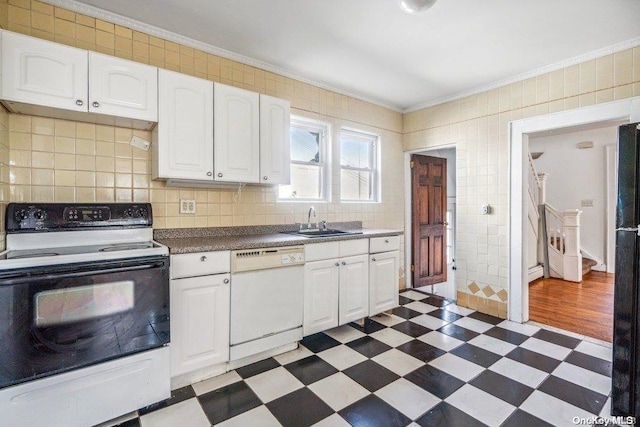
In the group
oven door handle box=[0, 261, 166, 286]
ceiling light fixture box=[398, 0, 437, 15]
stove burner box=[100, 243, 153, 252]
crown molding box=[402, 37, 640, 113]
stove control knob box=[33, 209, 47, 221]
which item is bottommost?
oven door handle box=[0, 261, 166, 286]

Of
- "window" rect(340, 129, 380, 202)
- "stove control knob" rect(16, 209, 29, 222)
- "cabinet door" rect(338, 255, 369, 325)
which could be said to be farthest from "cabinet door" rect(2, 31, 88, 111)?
"window" rect(340, 129, 380, 202)

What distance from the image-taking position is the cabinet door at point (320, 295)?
2.51 metres

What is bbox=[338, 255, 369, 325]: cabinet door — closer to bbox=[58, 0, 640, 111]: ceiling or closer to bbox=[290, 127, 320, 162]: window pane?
bbox=[290, 127, 320, 162]: window pane

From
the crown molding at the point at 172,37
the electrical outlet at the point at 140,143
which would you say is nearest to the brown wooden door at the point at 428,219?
the crown molding at the point at 172,37

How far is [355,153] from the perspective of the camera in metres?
3.90

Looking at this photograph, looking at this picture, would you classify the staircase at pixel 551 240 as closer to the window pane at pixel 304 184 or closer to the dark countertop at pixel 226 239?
the dark countertop at pixel 226 239

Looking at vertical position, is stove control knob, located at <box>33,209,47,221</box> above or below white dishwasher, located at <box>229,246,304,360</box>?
above

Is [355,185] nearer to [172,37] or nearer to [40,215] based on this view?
[172,37]

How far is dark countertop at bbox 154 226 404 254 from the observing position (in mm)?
2037

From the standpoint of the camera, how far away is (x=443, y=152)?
5.14 metres

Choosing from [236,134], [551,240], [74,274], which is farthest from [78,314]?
[551,240]

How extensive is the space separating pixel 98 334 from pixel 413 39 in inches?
114

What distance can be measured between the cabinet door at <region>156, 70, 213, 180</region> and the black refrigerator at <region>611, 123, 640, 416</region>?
8.60 ft
